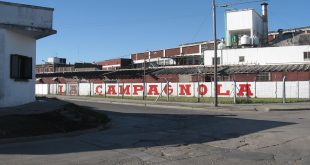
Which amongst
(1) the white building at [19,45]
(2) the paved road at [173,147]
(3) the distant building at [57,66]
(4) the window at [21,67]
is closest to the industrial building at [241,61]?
(3) the distant building at [57,66]

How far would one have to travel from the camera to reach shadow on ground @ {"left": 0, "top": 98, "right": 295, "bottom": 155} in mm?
12203

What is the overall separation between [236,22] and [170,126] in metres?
52.9

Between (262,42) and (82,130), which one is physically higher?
(262,42)

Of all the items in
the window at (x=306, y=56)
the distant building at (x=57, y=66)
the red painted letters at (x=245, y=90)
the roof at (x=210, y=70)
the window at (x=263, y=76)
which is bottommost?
the red painted letters at (x=245, y=90)

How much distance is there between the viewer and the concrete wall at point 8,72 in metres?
18.6

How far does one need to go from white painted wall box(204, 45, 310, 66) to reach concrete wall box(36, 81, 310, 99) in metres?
16.3

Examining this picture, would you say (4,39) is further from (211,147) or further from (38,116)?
(211,147)

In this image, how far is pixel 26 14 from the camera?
19.5 meters

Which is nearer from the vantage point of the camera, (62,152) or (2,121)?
(62,152)

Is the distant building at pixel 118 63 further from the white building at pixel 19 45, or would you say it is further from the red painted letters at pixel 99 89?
the white building at pixel 19 45

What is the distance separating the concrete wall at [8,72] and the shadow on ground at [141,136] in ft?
14.8

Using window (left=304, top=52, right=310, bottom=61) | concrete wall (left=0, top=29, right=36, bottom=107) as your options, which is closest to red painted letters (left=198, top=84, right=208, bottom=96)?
window (left=304, top=52, right=310, bottom=61)

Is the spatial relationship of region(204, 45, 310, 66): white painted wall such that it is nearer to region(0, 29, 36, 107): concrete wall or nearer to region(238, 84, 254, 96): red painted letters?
region(238, 84, 254, 96): red painted letters

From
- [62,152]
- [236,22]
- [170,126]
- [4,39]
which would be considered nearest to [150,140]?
[62,152]
